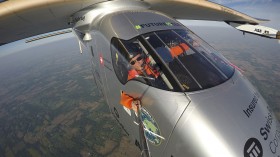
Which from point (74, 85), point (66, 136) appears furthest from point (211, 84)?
point (74, 85)

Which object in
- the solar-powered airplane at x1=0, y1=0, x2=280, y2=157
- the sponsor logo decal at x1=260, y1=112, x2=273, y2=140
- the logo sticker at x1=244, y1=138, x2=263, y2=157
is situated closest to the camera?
the logo sticker at x1=244, y1=138, x2=263, y2=157

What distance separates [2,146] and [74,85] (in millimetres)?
68206

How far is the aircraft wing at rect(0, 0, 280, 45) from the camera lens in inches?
213

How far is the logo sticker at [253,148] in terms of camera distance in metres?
2.39

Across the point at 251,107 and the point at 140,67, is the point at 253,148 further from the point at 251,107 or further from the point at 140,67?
the point at 140,67

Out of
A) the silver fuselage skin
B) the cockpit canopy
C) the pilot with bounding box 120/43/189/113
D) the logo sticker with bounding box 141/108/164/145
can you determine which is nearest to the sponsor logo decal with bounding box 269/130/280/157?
the silver fuselage skin

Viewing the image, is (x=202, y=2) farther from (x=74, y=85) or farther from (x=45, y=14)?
(x=74, y=85)

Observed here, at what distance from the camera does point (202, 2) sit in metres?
7.83

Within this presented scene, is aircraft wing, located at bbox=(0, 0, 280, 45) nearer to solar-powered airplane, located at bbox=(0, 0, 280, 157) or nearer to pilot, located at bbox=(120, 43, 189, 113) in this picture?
solar-powered airplane, located at bbox=(0, 0, 280, 157)

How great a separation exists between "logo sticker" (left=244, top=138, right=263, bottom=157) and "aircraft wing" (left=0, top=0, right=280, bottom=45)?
17.9 feet

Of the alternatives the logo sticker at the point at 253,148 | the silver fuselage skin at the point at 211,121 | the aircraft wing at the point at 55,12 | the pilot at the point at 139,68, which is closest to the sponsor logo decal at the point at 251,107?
the silver fuselage skin at the point at 211,121

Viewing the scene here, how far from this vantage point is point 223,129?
254 cm

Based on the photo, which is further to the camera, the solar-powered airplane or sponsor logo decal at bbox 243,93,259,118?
sponsor logo decal at bbox 243,93,259,118

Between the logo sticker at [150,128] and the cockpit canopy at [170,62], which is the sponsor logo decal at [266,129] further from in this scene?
the logo sticker at [150,128]
